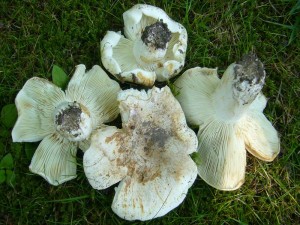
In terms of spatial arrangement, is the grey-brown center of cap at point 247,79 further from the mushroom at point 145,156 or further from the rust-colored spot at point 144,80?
the rust-colored spot at point 144,80

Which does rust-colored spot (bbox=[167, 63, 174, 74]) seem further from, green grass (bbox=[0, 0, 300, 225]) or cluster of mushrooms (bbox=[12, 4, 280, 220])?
green grass (bbox=[0, 0, 300, 225])

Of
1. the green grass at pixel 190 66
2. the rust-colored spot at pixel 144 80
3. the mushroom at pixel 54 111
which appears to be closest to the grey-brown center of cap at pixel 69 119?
the mushroom at pixel 54 111

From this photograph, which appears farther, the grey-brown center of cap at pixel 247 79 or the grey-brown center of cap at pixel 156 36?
the grey-brown center of cap at pixel 156 36

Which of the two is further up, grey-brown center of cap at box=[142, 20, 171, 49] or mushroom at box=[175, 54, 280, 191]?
grey-brown center of cap at box=[142, 20, 171, 49]

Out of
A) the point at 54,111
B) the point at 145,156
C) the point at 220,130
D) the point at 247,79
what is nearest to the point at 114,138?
the point at 145,156

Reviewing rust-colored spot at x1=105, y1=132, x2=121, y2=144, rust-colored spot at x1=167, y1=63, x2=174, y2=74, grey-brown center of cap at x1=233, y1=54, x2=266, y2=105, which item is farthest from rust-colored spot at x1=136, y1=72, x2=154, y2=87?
grey-brown center of cap at x1=233, y1=54, x2=266, y2=105

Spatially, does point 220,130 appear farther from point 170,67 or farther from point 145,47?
point 145,47

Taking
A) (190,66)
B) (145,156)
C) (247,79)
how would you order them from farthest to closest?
(190,66) < (145,156) < (247,79)
